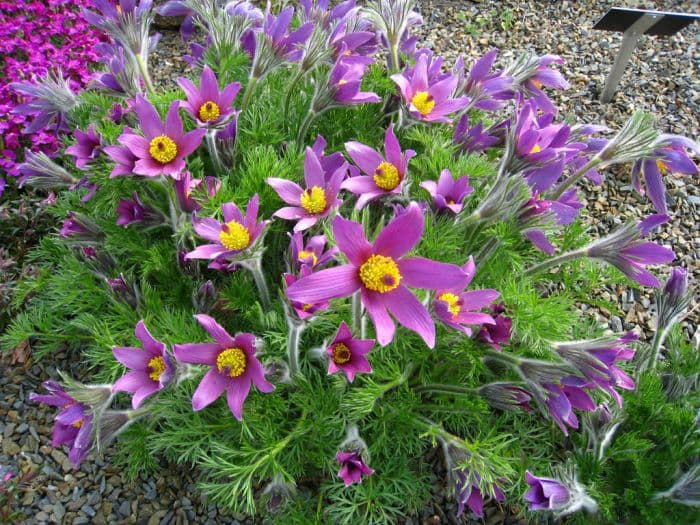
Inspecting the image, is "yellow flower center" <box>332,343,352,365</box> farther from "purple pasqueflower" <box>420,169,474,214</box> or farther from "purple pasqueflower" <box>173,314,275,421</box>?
"purple pasqueflower" <box>420,169,474,214</box>

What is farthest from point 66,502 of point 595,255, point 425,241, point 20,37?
point 20,37

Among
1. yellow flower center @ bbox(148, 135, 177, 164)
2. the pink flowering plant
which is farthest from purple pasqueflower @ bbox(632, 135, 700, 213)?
yellow flower center @ bbox(148, 135, 177, 164)

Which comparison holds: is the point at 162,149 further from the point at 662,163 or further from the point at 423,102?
the point at 662,163

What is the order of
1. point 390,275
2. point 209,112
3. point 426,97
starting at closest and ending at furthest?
point 390,275
point 209,112
point 426,97

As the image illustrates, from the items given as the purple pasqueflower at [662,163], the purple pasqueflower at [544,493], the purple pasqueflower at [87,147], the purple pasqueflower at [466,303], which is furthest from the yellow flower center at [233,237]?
the purple pasqueflower at [662,163]

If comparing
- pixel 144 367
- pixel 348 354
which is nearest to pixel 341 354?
pixel 348 354
